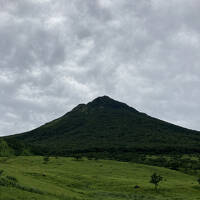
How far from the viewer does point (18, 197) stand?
37.6 meters

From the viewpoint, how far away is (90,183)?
7988 cm

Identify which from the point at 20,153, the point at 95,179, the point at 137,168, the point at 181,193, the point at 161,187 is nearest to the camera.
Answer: the point at 181,193

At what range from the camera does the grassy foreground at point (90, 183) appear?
47.3 metres

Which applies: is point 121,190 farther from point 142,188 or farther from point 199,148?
point 199,148

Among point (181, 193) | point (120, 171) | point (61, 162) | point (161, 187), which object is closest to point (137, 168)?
point (120, 171)

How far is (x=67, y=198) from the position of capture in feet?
152

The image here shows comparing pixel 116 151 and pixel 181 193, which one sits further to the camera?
pixel 116 151

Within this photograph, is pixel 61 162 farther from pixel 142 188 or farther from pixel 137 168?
pixel 142 188

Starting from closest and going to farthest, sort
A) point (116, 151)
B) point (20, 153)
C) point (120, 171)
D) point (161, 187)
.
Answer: point (161, 187) → point (120, 171) → point (20, 153) → point (116, 151)

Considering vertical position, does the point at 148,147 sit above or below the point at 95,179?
above

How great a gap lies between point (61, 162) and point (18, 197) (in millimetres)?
90906

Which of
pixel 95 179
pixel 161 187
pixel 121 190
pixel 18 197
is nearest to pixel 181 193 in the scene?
pixel 161 187

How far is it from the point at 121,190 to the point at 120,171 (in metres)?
41.0

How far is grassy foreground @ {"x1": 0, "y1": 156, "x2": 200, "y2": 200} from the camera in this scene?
47316 mm
